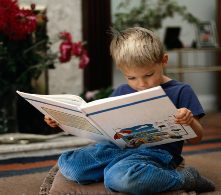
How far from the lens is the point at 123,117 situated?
1087 millimetres

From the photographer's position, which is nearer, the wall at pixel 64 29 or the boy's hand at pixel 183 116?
the boy's hand at pixel 183 116

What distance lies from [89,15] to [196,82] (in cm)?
105

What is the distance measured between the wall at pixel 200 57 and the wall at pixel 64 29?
78 centimetres

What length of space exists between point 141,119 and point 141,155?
0.14m

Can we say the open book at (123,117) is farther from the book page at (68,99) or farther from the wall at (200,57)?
the wall at (200,57)

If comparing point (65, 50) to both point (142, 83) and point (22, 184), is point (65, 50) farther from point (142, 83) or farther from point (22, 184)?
point (142, 83)

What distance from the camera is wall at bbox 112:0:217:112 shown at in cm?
343

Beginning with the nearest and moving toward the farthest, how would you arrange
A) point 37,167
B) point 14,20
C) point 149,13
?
point 37,167 → point 14,20 → point 149,13

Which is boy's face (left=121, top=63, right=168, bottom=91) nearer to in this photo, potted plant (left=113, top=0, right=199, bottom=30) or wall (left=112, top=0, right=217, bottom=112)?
potted plant (left=113, top=0, right=199, bottom=30)

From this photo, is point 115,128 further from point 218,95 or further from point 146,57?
point 218,95

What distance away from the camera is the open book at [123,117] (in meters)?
1.03

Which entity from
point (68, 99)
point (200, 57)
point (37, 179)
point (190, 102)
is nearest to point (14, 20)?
point (37, 179)

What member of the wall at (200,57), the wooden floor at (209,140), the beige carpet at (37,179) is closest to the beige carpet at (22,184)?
the beige carpet at (37,179)

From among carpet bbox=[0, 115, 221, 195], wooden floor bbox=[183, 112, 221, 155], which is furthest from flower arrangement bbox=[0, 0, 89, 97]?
wooden floor bbox=[183, 112, 221, 155]
